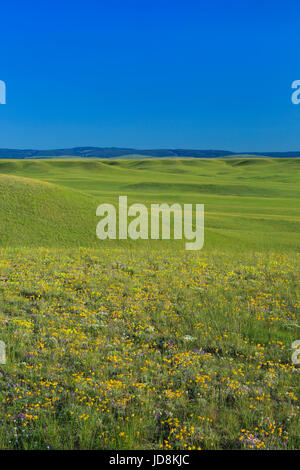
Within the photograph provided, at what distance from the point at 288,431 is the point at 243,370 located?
2409 mm

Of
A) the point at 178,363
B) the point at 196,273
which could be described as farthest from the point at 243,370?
the point at 196,273

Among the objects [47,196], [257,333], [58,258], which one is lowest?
[257,333]

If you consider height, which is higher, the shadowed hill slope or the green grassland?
the shadowed hill slope

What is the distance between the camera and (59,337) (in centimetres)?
1092

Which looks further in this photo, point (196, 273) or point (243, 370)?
point (196, 273)

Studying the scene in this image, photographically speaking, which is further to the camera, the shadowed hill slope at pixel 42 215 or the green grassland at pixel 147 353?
the shadowed hill slope at pixel 42 215

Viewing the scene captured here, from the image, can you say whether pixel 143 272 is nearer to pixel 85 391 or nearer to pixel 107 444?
pixel 85 391

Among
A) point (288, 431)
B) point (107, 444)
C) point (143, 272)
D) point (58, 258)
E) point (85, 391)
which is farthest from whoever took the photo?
point (58, 258)

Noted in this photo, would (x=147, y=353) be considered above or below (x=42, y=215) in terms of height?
below

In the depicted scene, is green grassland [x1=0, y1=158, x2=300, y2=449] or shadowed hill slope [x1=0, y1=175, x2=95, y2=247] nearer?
green grassland [x1=0, y1=158, x2=300, y2=449]

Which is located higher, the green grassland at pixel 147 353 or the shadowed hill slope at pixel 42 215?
the shadowed hill slope at pixel 42 215

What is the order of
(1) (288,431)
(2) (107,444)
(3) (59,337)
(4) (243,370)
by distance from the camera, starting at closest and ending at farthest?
(2) (107,444) < (1) (288,431) < (4) (243,370) < (3) (59,337)

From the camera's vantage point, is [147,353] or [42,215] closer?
[147,353]

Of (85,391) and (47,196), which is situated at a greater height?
Answer: (47,196)
